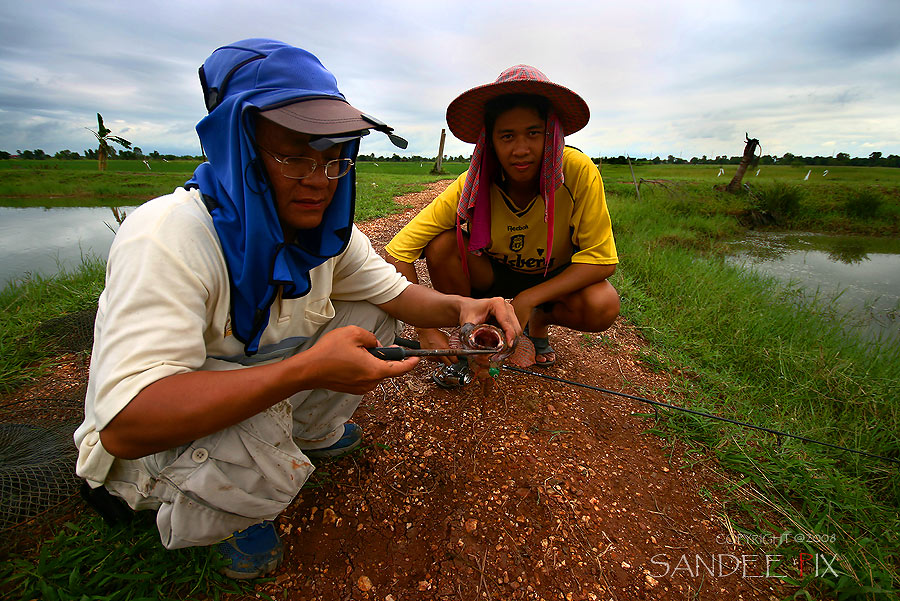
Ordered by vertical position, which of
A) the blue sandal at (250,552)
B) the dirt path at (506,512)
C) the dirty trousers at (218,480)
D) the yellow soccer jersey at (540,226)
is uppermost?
the yellow soccer jersey at (540,226)

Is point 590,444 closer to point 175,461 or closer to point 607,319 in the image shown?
point 607,319

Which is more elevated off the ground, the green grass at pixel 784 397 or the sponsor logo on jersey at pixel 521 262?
the sponsor logo on jersey at pixel 521 262

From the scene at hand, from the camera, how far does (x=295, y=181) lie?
1.28m

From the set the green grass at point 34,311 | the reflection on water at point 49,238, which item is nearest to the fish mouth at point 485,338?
the green grass at point 34,311

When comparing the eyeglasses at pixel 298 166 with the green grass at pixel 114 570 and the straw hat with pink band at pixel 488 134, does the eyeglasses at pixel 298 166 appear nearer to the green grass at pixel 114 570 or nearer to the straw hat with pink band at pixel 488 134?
the straw hat with pink band at pixel 488 134

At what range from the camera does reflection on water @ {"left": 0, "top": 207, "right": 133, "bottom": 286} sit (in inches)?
266

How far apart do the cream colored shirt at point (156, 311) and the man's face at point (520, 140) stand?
5.28ft

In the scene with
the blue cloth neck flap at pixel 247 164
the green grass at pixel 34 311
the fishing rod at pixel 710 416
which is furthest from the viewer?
the green grass at pixel 34 311

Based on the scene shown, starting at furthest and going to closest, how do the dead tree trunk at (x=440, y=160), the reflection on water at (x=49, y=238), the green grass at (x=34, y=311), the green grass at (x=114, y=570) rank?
1. the dead tree trunk at (x=440, y=160)
2. the reflection on water at (x=49, y=238)
3. the green grass at (x=34, y=311)
4. the green grass at (x=114, y=570)

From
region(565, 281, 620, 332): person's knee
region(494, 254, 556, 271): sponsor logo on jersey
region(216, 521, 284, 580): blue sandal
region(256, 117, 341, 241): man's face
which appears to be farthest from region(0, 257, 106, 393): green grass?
region(565, 281, 620, 332): person's knee

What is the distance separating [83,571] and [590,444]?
2175 millimetres

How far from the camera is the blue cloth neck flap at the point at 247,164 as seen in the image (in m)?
1.16

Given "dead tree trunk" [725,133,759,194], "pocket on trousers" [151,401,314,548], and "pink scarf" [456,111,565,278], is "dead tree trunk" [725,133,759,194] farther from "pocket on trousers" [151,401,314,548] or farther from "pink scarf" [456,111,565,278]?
"pocket on trousers" [151,401,314,548]

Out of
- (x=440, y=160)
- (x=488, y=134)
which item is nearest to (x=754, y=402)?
(x=488, y=134)
